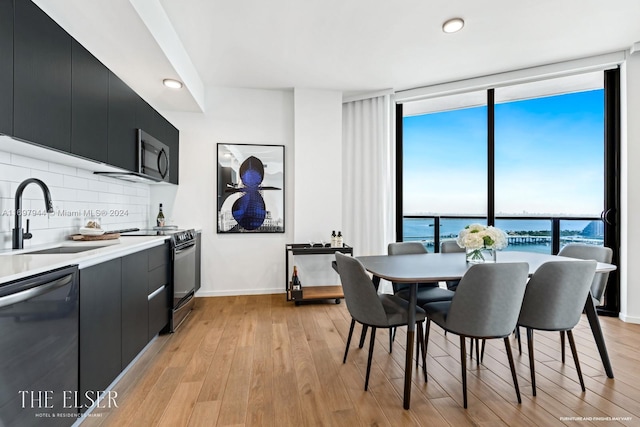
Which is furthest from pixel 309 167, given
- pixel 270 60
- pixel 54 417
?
pixel 54 417

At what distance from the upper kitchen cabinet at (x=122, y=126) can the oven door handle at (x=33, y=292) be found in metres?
1.21

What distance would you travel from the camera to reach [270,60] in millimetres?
3449

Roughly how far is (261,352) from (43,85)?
7.19 ft

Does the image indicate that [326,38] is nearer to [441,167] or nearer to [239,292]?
[441,167]

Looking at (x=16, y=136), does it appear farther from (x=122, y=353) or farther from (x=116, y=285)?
(x=122, y=353)

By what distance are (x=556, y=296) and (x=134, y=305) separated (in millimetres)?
2693

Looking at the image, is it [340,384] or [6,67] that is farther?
[340,384]

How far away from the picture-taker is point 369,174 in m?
4.39

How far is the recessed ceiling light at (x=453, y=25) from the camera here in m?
2.74

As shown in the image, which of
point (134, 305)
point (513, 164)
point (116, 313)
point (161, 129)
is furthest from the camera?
point (513, 164)

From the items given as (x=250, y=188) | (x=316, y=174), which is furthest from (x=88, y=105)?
(x=316, y=174)

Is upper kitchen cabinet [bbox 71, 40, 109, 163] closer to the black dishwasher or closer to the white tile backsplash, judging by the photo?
the white tile backsplash

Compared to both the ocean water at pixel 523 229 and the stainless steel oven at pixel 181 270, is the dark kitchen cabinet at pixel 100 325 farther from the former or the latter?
the ocean water at pixel 523 229

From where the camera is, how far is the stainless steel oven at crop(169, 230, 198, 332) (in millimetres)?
2908
